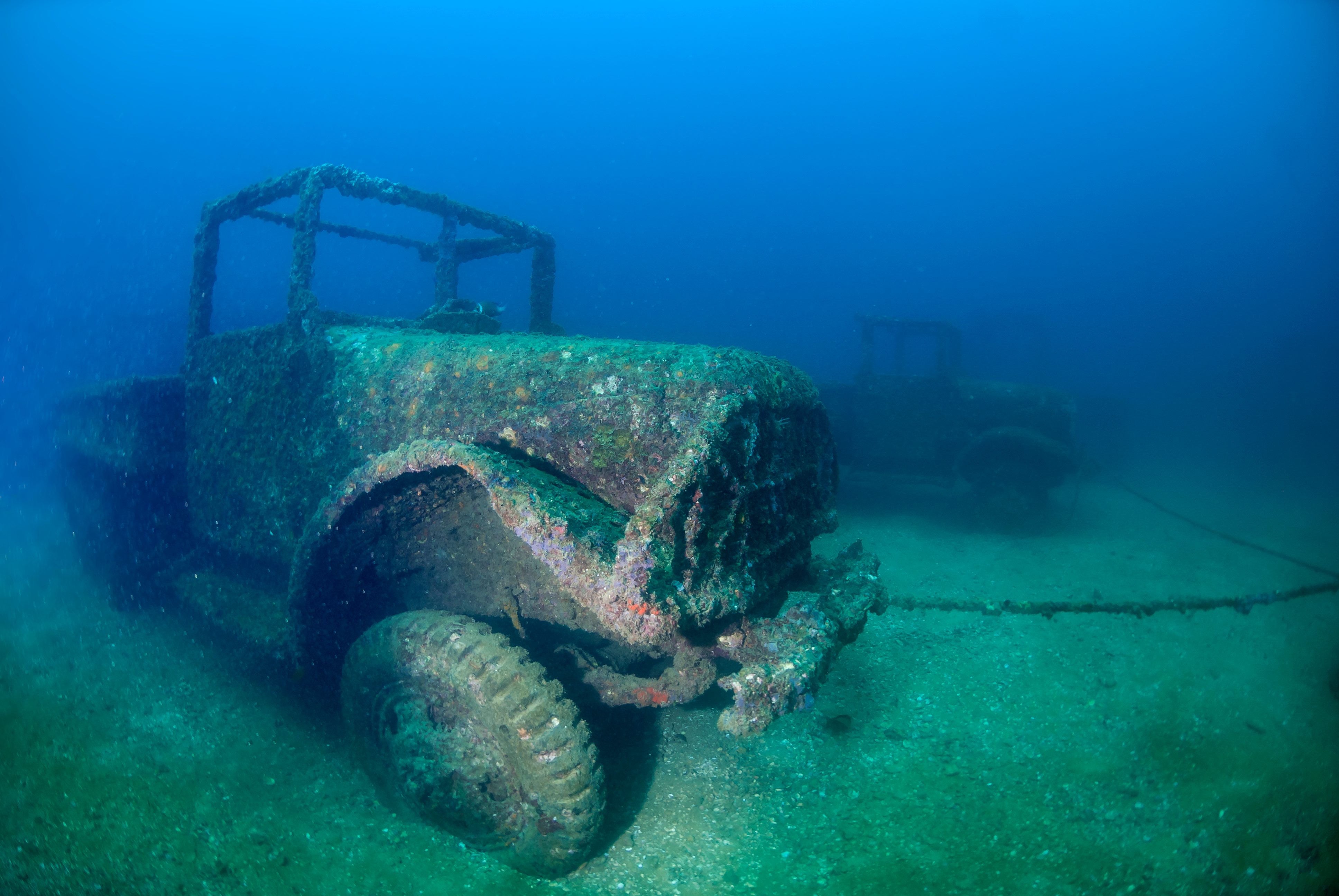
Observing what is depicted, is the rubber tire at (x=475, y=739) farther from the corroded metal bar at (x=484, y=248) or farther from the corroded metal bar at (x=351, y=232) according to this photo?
the corroded metal bar at (x=484, y=248)

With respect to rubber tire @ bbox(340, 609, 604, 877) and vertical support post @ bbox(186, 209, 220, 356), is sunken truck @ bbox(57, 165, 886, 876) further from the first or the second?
vertical support post @ bbox(186, 209, 220, 356)

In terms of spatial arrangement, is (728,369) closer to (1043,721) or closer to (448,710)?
(448,710)

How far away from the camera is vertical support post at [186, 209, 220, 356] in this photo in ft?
15.9

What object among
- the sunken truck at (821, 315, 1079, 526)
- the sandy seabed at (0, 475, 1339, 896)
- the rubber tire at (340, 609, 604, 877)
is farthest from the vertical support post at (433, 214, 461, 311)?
the sunken truck at (821, 315, 1079, 526)

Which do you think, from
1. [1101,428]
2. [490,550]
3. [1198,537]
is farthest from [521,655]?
[1101,428]

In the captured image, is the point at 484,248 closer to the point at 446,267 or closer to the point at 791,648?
the point at 446,267

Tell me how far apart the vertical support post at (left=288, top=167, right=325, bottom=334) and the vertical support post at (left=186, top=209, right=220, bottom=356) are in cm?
131

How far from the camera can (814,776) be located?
320 cm

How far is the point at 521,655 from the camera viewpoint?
7.83ft

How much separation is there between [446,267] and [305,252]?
1702 millimetres

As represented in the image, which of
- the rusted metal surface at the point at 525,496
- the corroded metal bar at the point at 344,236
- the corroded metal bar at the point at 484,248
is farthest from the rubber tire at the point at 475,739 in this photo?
the corroded metal bar at the point at 484,248

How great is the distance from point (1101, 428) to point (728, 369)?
47.2 feet

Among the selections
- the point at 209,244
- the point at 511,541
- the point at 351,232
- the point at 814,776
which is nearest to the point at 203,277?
the point at 209,244

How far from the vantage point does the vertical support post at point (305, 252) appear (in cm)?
386
